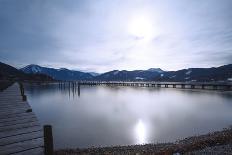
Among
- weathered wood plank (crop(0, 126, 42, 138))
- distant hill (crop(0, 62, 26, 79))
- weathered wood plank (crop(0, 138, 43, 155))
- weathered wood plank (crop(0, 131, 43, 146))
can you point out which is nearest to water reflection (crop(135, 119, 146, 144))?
weathered wood plank (crop(0, 126, 42, 138))

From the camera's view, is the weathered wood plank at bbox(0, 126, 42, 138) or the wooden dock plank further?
the weathered wood plank at bbox(0, 126, 42, 138)

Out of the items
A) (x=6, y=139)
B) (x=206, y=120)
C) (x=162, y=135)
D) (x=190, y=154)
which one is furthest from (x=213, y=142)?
(x=206, y=120)

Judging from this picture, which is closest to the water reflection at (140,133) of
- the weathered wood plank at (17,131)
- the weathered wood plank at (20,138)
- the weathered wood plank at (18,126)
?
the weathered wood plank at (18,126)

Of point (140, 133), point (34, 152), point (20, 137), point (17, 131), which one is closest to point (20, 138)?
point (20, 137)

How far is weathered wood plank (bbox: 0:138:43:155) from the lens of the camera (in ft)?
16.8

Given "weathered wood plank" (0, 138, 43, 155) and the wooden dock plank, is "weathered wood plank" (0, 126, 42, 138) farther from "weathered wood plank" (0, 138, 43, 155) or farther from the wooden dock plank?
"weathered wood plank" (0, 138, 43, 155)

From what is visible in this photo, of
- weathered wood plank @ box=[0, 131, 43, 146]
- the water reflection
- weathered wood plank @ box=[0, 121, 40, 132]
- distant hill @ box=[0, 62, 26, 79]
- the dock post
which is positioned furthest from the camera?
distant hill @ box=[0, 62, 26, 79]

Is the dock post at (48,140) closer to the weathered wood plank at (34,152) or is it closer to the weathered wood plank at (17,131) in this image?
the weathered wood plank at (34,152)

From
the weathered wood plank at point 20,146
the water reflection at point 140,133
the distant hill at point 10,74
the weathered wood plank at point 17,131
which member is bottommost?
the water reflection at point 140,133

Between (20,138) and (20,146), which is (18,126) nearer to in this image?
(20,138)

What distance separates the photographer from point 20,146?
5449 millimetres

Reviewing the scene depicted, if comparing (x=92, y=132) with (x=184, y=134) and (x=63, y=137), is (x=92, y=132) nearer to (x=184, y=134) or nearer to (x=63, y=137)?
(x=63, y=137)

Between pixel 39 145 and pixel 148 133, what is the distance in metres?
15.7

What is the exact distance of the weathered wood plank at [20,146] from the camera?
5126mm
